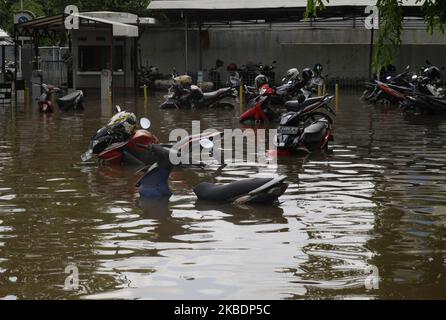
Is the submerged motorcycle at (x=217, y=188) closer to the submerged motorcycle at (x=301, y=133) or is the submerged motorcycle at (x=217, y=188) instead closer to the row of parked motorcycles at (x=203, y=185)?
the row of parked motorcycles at (x=203, y=185)

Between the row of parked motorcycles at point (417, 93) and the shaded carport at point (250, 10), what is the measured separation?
6.61m

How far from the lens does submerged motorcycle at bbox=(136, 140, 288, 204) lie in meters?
10.4

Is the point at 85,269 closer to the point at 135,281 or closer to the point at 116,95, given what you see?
the point at 135,281

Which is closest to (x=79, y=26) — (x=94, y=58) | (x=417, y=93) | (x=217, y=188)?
(x=94, y=58)

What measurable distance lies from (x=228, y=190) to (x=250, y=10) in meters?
26.3

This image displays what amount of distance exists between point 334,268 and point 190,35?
114 ft

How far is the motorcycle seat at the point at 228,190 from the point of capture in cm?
1047

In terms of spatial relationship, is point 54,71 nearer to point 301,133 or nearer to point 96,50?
point 96,50

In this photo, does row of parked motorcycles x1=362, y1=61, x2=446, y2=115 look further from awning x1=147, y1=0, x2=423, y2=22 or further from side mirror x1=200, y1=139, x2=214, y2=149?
side mirror x1=200, y1=139, x2=214, y2=149

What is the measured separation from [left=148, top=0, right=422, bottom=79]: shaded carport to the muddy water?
65.8ft

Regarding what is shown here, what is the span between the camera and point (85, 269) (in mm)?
7594

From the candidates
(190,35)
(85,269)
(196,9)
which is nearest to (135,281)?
(85,269)

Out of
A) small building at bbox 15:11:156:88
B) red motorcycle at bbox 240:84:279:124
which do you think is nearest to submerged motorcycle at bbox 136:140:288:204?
red motorcycle at bbox 240:84:279:124

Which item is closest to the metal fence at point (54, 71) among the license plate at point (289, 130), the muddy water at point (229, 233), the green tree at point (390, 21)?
the muddy water at point (229, 233)
